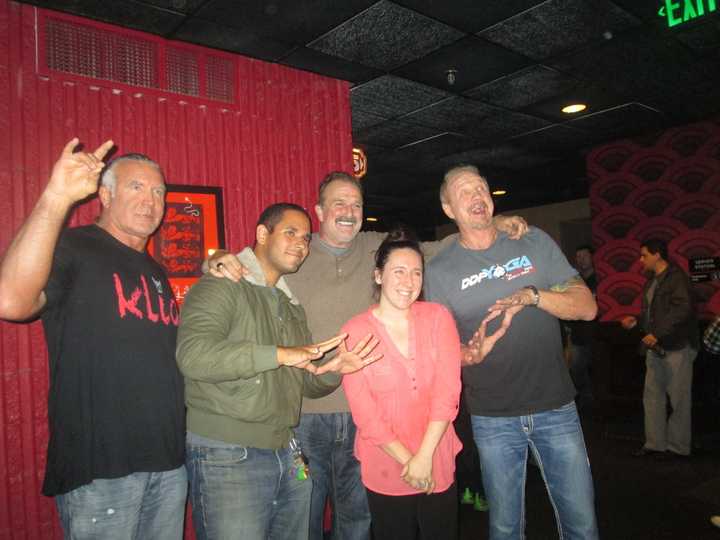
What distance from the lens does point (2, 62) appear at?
2.73 metres

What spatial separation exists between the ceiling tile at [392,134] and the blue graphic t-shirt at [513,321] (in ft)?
11.5

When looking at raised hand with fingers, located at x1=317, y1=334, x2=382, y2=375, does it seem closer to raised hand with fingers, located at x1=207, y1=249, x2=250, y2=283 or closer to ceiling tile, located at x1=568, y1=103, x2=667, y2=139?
raised hand with fingers, located at x1=207, y1=249, x2=250, y2=283

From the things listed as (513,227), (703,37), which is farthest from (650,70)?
(513,227)

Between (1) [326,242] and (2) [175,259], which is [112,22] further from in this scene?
(1) [326,242]

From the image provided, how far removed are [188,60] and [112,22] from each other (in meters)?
0.49

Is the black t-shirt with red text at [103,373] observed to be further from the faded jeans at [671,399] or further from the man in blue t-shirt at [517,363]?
the faded jeans at [671,399]

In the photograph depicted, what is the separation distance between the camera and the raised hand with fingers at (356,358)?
1847 millimetres

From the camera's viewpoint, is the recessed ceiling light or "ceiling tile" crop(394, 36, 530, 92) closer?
"ceiling tile" crop(394, 36, 530, 92)

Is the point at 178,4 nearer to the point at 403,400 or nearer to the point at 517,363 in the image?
the point at 403,400

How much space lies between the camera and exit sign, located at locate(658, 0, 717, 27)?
3.21 meters

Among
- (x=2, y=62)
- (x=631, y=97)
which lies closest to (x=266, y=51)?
(x=2, y=62)

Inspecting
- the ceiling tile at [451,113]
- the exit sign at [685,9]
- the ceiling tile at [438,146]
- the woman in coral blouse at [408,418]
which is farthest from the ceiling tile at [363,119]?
the woman in coral blouse at [408,418]

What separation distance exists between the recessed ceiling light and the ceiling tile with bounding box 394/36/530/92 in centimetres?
133

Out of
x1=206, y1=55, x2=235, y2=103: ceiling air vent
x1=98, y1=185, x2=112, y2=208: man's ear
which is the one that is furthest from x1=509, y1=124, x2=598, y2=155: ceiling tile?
x1=98, y1=185, x2=112, y2=208: man's ear
